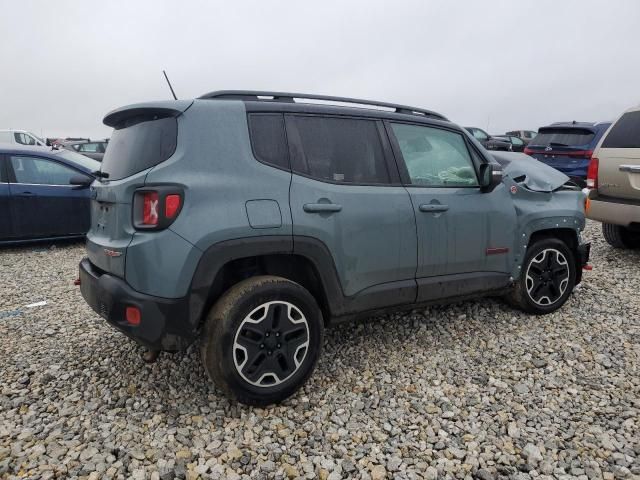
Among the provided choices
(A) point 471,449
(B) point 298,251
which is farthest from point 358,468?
(B) point 298,251

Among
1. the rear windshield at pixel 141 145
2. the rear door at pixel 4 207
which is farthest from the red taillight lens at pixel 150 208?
the rear door at pixel 4 207

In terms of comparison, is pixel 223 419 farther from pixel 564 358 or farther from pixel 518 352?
pixel 564 358

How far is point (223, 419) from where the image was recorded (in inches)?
104

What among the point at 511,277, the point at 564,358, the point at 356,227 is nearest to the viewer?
the point at 356,227

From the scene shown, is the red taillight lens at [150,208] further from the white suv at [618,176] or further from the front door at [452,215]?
the white suv at [618,176]

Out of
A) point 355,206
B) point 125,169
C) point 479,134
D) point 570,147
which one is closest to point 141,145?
point 125,169

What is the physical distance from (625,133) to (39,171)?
7.82 meters

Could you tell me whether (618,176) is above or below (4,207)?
above

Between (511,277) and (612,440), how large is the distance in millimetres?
1494

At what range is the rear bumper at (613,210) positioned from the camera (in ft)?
17.0

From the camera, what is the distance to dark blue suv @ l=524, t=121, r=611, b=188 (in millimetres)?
9562

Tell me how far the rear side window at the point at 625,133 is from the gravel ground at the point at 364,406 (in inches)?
91.9

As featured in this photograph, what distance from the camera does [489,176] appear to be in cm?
345

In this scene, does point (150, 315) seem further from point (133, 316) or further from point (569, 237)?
point (569, 237)
